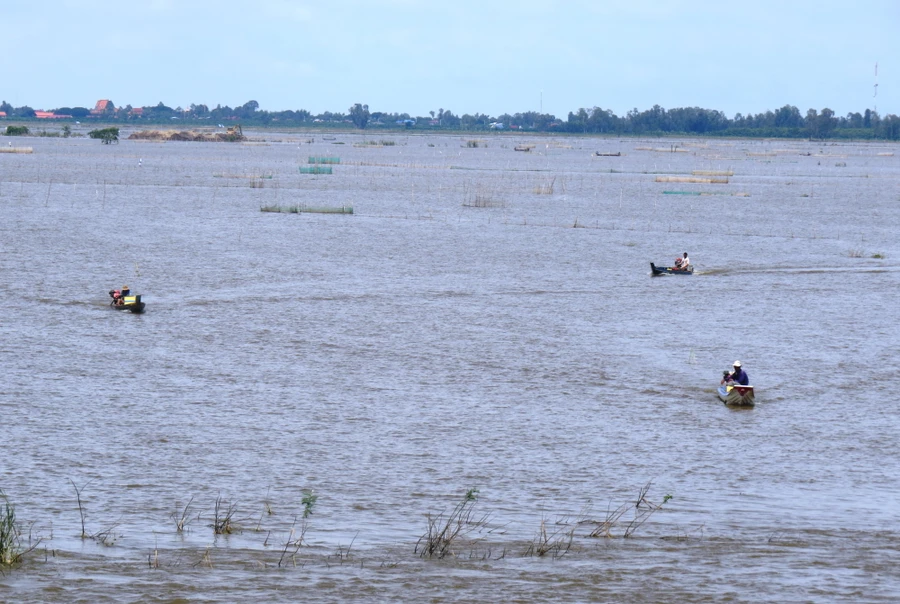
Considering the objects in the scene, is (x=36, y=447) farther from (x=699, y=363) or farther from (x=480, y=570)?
(x=699, y=363)

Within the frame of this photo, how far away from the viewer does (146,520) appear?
2156cm

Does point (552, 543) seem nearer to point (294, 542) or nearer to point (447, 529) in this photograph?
point (447, 529)

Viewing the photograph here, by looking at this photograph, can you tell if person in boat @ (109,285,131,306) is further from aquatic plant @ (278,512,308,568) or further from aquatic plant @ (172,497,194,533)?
aquatic plant @ (278,512,308,568)

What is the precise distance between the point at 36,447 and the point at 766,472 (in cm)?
1683

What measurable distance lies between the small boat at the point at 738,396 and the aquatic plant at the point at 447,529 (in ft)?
38.1

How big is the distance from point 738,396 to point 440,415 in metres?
8.52

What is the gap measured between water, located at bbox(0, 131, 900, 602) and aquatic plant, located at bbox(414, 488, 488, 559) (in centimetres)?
31

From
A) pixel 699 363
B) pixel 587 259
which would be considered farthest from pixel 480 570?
pixel 587 259

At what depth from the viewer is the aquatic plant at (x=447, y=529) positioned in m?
19.8

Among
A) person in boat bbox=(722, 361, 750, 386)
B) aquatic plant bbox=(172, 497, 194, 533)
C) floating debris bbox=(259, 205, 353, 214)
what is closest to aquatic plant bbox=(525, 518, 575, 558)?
aquatic plant bbox=(172, 497, 194, 533)

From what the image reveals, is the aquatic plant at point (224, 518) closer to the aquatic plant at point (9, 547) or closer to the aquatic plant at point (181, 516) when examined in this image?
the aquatic plant at point (181, 516)

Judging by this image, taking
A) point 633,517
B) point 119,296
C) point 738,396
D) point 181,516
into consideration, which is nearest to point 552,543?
point 633,517

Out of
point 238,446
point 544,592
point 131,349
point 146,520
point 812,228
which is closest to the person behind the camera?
point 544,592

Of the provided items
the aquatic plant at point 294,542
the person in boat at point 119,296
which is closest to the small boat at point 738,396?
the aquatic plant at point 294,542
